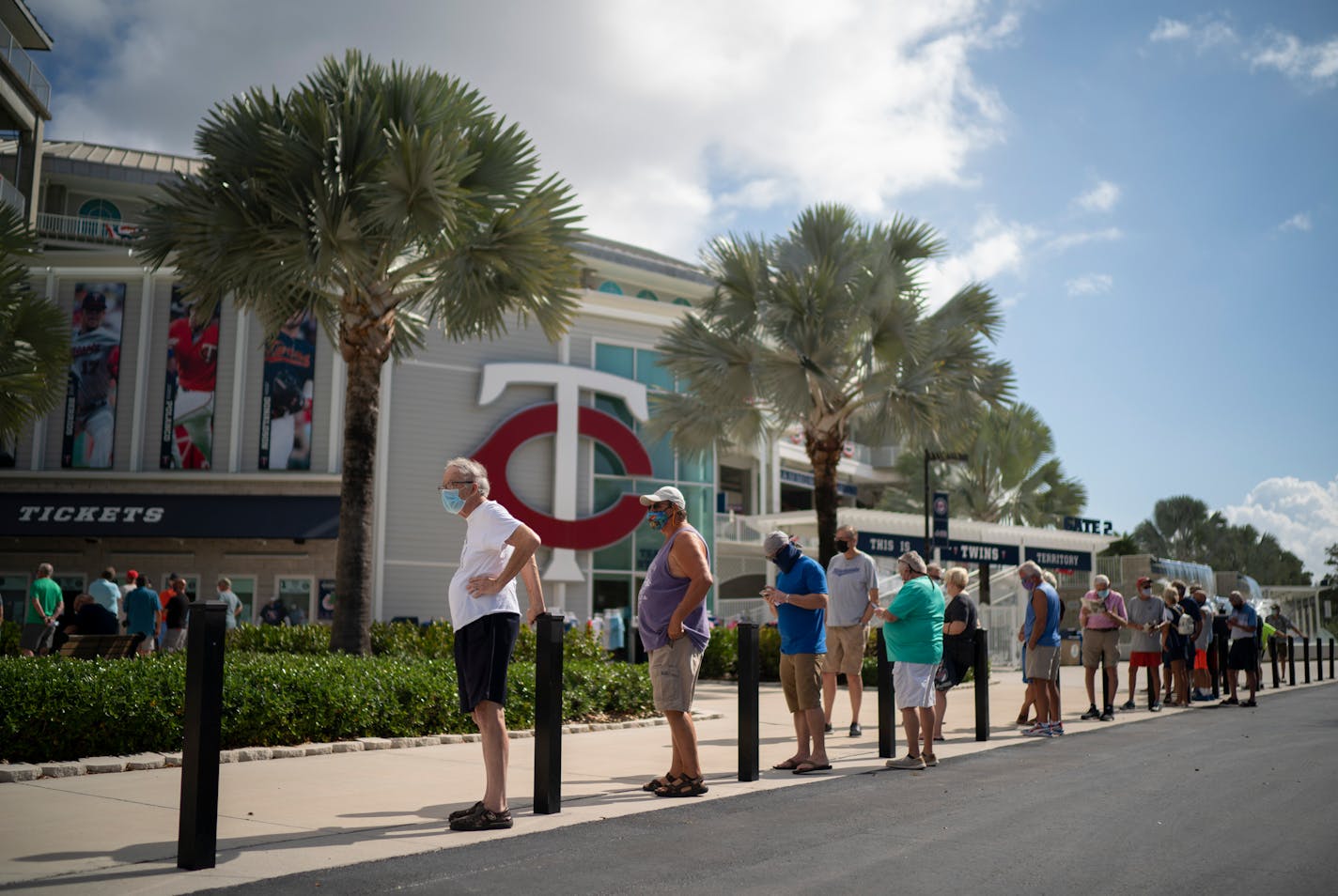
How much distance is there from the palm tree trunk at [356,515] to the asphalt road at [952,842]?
288 inches

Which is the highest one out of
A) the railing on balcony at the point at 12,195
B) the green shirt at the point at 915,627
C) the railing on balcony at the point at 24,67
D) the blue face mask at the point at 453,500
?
the railing on balcony at the point at 24,67

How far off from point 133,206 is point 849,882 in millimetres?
38480

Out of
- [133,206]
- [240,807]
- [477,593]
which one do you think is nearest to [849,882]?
[477,593]

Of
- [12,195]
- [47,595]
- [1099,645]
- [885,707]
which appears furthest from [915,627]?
[12,195]

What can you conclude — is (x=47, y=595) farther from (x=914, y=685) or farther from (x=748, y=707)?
(x=914, y=685)

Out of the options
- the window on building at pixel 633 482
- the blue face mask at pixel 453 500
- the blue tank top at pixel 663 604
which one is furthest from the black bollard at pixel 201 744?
the window on building at pixel 633 482

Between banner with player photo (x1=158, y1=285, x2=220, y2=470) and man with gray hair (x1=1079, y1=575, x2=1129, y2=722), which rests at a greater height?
banner with player photo (x1=158, y1=285, x2=220, y2=470)

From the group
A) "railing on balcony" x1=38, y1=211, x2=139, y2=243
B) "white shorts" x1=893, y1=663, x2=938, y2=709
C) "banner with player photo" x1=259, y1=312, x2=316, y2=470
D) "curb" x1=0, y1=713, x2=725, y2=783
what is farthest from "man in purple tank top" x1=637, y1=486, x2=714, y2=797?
"railing on balcony" x1=38, y1=211, x2=139, y2=243

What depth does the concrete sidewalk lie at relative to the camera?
15.6 feet

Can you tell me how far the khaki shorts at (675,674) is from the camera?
21.4 feet

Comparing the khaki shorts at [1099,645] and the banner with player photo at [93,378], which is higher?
the banner with player photo at [93,378]

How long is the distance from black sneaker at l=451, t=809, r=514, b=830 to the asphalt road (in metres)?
0.24

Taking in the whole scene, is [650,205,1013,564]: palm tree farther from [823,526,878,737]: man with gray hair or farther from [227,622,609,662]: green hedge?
[823,526,878,737]: man with gray hair

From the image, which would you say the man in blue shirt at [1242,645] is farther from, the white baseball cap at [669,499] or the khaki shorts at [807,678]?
the white baseball cap at [669,499]
